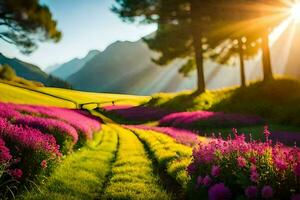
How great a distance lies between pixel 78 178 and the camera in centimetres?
1155

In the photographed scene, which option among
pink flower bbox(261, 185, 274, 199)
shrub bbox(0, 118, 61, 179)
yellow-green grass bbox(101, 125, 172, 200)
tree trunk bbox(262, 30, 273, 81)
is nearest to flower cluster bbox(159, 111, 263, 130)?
tree trunk bbox(262, 30, 273, 81)

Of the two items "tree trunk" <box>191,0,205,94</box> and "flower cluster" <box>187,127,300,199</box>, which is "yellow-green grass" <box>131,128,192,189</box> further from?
"tree trunk" <box>191,0,205,94</box>

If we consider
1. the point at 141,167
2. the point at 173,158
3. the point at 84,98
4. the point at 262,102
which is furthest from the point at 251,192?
the point at 84,98

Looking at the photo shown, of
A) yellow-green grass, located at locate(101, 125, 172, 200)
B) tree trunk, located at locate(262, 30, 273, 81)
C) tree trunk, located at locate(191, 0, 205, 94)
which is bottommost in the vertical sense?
yellow-green grass, located at locate(101, 125, 172, 200)

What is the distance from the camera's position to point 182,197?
32.5 ft

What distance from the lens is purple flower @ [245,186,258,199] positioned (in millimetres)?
6691

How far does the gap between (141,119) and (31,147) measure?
95.8 feet

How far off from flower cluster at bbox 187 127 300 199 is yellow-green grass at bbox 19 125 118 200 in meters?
2.94

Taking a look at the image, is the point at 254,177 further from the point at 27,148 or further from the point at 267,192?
the point at 27,148

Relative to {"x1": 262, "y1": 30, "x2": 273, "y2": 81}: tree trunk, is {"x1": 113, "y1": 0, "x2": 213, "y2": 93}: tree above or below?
above

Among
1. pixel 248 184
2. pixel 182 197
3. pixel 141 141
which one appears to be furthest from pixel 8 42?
pixel 248 184

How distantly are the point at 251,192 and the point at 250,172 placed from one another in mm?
773

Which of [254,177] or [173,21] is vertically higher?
[173,21]

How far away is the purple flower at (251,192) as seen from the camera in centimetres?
669
